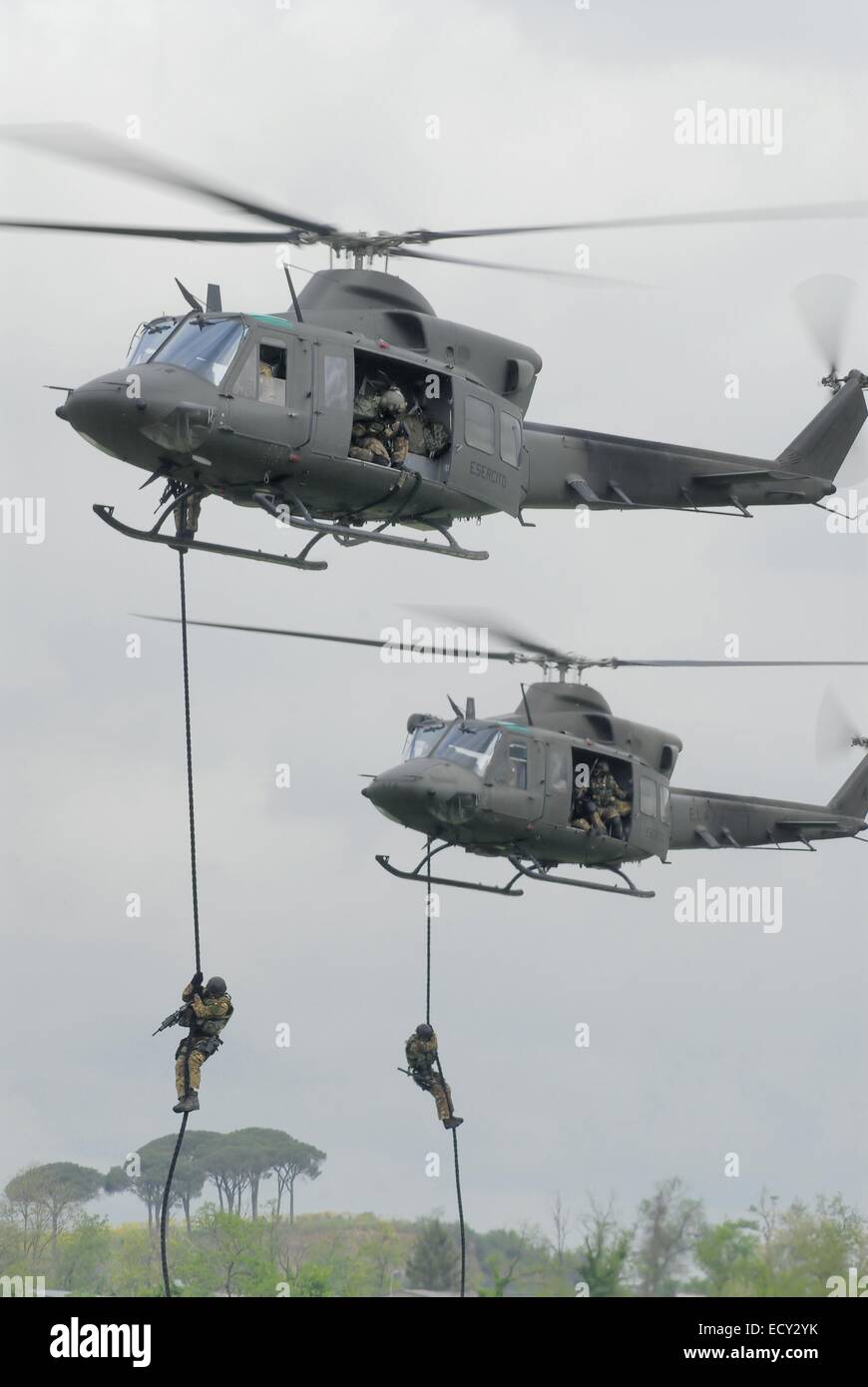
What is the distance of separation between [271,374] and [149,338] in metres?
1.02

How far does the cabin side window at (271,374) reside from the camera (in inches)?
830

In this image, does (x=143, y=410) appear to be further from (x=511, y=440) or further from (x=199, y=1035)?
(x=199, y=1035)

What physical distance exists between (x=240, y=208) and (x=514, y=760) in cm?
736

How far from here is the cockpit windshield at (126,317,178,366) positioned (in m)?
21.1

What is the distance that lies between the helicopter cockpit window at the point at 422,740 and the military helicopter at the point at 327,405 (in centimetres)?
315

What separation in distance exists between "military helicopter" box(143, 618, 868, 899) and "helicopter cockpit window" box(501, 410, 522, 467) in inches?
103

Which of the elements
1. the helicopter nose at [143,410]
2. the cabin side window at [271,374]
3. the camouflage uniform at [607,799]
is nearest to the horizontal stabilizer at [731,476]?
the camouflage uniform at [607,799]

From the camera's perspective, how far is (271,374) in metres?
21.2

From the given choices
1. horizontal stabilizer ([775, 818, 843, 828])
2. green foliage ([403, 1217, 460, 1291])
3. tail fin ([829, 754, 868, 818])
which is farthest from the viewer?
green foliage ([403, 1217, 460, 1291])

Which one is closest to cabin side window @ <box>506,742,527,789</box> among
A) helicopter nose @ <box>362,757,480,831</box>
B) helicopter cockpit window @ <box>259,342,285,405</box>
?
helicopter nose @ <box>362,757,480,831</box>

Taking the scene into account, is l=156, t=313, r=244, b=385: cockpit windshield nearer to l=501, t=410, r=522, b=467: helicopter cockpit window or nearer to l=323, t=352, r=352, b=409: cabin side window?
l=323, t=352, r=352, b=409: cabin side window

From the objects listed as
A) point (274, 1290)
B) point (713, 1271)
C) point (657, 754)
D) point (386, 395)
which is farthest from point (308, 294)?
point (274, 1290)

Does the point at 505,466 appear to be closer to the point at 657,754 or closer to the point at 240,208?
the point at 240,208
